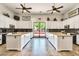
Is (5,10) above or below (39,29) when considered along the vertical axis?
above

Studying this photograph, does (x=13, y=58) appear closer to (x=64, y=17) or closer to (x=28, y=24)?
(x=28, y=24)

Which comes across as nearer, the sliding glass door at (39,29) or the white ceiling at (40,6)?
the white ceiling at (40,6)

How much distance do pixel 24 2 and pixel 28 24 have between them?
0.56 metres

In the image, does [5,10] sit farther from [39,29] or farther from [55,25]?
[55,25]

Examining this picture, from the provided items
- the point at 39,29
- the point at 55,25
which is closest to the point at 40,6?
the point at 39,29

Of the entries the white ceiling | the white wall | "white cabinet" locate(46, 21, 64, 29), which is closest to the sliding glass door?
"white cabinet" locate(46, 21, 64, 29)

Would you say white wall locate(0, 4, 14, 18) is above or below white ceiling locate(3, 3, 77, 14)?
below

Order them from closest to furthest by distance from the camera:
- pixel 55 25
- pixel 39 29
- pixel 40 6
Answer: pixel 40 6, pixel 39 29, pixel 55 25

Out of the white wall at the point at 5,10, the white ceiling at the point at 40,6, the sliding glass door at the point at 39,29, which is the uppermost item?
the white ceiling at the point at 40,6

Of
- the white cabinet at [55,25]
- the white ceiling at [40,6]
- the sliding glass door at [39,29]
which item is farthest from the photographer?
the white cabinet at [55,25]

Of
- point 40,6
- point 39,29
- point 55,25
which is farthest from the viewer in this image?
point 55,25

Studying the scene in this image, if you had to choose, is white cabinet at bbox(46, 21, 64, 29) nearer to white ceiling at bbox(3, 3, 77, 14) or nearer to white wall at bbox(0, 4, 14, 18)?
white ceiling at bbox(3, 3, 77, 14)

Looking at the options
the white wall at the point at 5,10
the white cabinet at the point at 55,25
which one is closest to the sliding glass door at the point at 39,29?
the white cabinet at the point at 55,25

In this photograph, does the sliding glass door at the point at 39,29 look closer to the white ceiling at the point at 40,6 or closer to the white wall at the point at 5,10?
the white ceiling at the point at 40,6
